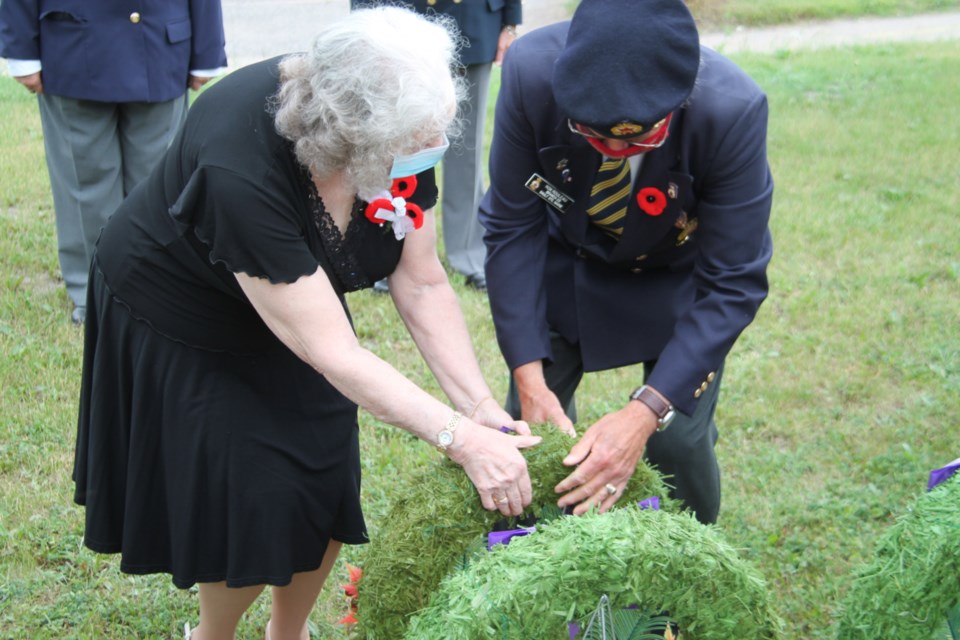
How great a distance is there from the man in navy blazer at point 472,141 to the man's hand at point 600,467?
2877 mm

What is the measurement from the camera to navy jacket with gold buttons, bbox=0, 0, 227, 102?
4.31 m

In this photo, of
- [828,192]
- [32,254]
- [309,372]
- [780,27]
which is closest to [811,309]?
[828,192]

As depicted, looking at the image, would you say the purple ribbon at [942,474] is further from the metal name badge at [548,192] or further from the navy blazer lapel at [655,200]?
the metal name badge at [548,192]

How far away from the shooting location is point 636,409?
2.55 m

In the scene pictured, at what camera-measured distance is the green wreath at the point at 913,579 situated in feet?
6.69

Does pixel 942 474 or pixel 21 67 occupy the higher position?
pixel 942 474

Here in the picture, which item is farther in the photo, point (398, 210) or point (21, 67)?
point (21, 67)

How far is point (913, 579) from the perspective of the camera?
207cm

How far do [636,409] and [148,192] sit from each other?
122 centimetres

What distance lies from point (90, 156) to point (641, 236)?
2.80 metres

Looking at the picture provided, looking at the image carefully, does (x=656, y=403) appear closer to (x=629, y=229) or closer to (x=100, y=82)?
(x=629, y=229)

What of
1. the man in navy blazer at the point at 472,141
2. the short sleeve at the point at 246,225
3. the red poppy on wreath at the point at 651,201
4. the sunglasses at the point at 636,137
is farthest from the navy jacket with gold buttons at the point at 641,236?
the man in navy blazer at the point at 472,141

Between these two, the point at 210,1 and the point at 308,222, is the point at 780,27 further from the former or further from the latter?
the point at 308,222

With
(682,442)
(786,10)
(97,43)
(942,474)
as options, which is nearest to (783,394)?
(682,442)
